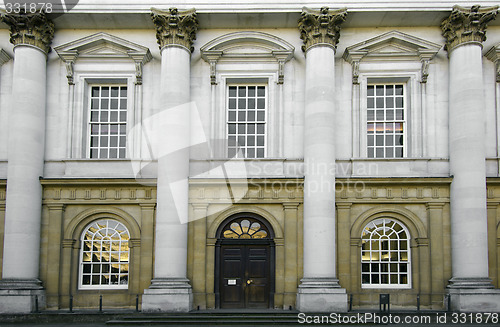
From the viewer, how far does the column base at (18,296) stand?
1806 centimetres

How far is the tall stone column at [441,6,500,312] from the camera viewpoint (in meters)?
18.1

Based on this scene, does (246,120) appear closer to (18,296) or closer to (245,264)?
(245,264)

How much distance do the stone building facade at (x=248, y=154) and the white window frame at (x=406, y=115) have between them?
70mm

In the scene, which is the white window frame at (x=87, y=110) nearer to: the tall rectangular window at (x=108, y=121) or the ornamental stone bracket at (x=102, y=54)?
the tall rectangular window at (x=108, y=121)

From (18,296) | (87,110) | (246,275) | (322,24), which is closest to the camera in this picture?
(18,296)

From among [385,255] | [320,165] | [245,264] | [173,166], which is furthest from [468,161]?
[173,166]

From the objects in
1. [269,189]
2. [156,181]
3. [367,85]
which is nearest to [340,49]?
[367,85]

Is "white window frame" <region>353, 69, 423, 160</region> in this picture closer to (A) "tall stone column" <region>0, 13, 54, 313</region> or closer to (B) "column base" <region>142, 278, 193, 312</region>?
(B) "column base" <region>142, 278, 193, 312</region>

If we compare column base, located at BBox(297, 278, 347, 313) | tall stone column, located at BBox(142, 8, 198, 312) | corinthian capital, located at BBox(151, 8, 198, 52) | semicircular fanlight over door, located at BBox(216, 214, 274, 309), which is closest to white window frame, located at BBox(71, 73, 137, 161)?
tall stone column, located at BBox(142, 8, 198, 312)

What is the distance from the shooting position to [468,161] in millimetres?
18547

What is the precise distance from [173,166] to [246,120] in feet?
10.9

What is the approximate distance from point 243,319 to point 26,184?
870 cm

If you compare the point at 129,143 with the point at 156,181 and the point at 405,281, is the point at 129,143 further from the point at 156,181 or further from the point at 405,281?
the point at 405,281

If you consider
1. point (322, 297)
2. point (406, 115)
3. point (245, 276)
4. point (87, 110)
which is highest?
point (87, 110)
